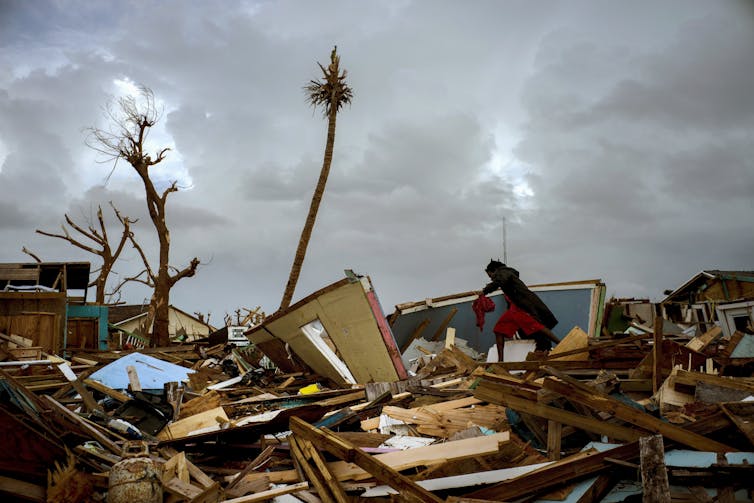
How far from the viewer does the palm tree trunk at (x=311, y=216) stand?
18750mm

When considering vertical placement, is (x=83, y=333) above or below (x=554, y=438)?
above

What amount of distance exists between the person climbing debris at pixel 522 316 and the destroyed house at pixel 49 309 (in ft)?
34.6

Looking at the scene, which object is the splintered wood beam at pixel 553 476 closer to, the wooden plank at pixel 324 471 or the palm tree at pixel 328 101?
the wooden plank at pixel 324 471

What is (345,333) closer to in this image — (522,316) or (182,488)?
(522,316)

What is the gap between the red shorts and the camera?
9.62 meters

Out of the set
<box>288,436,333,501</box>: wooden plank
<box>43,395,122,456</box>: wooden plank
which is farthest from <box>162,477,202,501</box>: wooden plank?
<box>43,395,122,456</box>: wooden plank

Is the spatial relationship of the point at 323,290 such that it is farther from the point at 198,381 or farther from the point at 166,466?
the point at 166,466

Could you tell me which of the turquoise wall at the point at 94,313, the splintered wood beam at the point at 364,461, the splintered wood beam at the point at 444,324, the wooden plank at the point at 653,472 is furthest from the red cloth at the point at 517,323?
the turquoise wall at the point at 94,313

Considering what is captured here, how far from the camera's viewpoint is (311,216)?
1958 cm

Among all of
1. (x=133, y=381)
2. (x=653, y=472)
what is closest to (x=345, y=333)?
(x=133, y=381)

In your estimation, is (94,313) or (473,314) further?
(94,313)

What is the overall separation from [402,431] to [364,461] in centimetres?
190

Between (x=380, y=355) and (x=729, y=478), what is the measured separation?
19.7ft

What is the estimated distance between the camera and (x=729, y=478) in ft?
11.7
